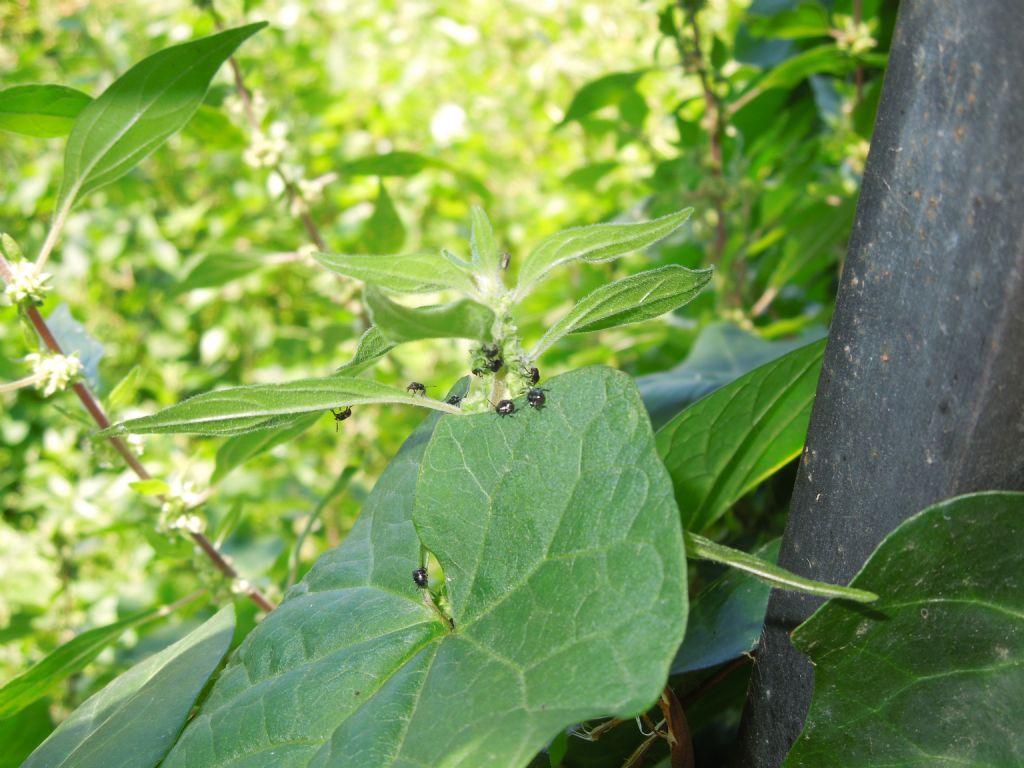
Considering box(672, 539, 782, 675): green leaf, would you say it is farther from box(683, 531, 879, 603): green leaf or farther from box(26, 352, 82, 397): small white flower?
box(26, 352, 82, 397): small white flower

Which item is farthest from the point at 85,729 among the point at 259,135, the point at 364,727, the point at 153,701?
the point at 259,135

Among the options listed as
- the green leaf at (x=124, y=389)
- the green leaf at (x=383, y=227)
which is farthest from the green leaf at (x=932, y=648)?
the green leaf at (x=383, y=227)

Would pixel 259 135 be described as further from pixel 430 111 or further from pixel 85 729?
pixel 430 111

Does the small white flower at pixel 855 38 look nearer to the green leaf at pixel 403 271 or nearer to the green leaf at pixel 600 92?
the green leaf at pixel 600 92

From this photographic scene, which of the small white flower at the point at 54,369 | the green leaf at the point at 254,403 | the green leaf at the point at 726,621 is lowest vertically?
the green leaf at the point at 726,621

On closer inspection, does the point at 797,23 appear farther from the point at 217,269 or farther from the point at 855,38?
the point at 217,269
